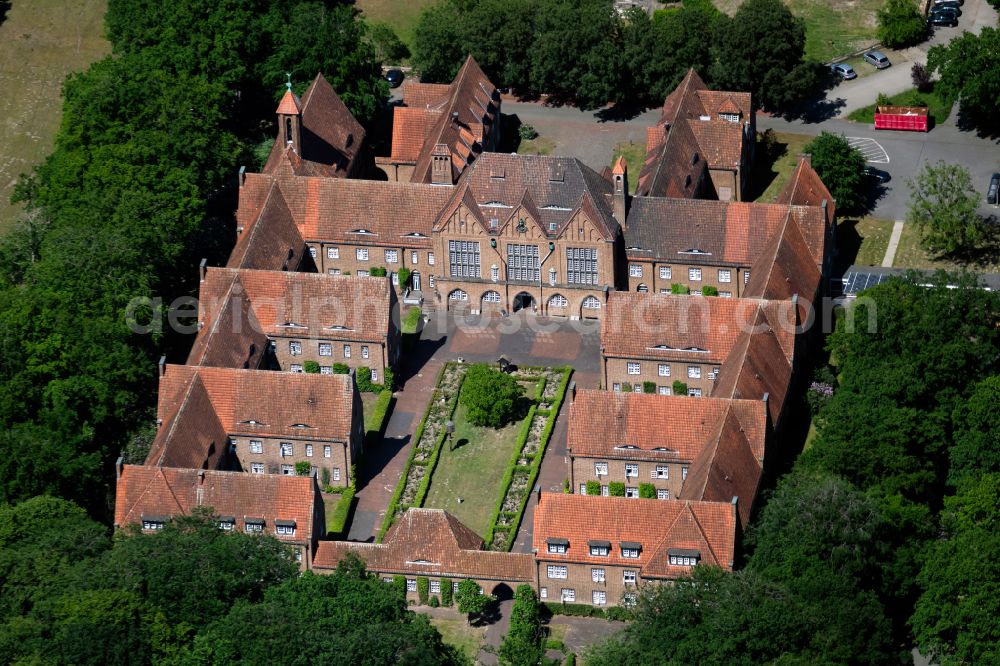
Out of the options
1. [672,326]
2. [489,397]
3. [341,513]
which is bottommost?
[341,513]

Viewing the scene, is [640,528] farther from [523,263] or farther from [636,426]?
[523,263]

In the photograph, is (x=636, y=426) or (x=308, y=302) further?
(x=308, y=302)

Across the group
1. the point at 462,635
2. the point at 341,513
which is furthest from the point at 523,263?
the point at 462,635

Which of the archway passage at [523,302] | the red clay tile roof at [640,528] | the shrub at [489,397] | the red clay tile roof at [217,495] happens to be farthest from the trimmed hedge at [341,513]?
the archway passage at [523,302]

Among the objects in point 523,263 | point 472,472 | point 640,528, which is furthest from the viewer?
point 523,263

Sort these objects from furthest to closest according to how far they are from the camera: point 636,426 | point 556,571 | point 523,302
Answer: point 523,302 → point 636,426 → point 556,571

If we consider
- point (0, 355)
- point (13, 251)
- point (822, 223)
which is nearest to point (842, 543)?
point (822, 223)

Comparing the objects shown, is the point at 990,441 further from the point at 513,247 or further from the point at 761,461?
the point at 513,247

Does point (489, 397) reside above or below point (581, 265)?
below

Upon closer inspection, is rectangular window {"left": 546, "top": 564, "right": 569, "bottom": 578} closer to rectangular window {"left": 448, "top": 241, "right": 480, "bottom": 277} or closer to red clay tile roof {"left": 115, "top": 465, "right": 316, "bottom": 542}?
red clay tile roof {"left": 115, "top": 465, "right": 316, "bottom": 542}
